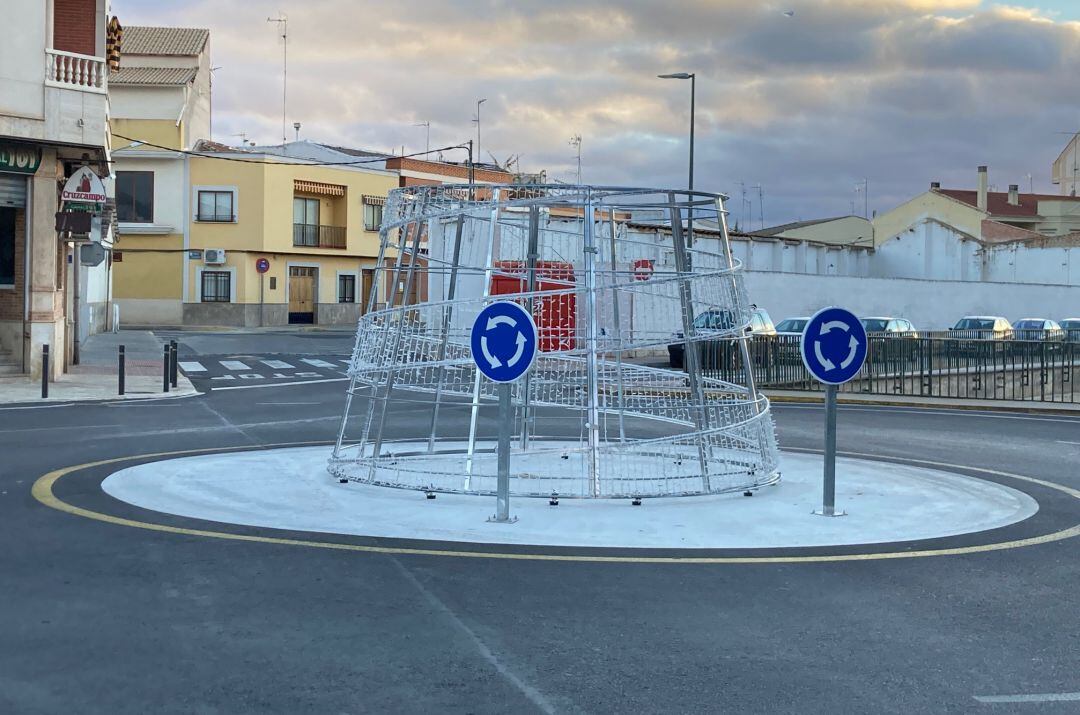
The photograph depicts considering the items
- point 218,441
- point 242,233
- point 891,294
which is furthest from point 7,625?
point 242,233

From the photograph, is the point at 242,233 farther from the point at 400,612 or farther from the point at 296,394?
the point at 400,612

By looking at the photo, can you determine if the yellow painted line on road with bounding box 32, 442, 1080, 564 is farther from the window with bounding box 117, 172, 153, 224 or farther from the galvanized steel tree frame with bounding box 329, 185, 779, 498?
the window with bounding box 117, 172, 153, 224

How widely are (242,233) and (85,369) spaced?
28.3 metres

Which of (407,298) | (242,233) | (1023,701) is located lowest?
(1023,701)

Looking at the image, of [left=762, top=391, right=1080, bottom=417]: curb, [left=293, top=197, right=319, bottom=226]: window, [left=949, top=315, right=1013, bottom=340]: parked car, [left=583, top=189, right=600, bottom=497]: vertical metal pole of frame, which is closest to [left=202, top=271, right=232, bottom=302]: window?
[left=293, top=197, right=319, bottom=226]: window

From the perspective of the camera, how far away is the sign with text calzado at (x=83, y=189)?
77.2 ft

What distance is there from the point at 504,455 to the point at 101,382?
1719cm

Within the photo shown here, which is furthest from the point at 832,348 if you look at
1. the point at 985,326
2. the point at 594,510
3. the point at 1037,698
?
the point at 985,326

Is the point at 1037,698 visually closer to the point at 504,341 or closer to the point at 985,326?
the point at 504,341

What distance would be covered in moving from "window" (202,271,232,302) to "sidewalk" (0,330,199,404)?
19700mm

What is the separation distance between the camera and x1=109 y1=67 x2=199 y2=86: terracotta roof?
54.0 metres

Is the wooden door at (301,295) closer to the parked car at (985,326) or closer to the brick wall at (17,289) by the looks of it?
the parked car at (985,326)

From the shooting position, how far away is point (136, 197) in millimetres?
54219

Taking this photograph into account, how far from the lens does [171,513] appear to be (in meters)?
9.33
